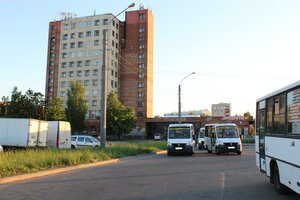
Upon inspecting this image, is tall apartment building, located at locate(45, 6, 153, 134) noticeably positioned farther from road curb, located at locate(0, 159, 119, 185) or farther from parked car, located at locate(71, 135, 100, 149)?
road curb, located at locate(0, 159, 119, 185)

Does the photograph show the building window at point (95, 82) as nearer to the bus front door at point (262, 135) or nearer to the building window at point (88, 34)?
the building window at point (88, 34)

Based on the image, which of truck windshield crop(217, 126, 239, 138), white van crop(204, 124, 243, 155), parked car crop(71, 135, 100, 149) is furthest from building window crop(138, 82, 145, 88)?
truck windshield crop(217, 126, 239, 138)

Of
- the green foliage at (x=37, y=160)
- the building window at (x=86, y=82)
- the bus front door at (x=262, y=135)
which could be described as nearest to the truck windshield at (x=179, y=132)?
the green foliage at (x=37, y=160)

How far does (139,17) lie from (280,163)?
102 m

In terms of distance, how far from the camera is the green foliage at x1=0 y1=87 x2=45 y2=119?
64250 mm

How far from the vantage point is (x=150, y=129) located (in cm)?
10319

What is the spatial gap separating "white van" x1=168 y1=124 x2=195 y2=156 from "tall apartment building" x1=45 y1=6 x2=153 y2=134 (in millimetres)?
74010

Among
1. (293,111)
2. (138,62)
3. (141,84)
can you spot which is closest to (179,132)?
(293,111)

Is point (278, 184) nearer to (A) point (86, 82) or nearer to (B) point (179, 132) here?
(B) point (179, 132)

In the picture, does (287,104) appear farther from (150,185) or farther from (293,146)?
(150,185)

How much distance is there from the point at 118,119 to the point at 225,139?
184 feet

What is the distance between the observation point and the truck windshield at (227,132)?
2886 cm

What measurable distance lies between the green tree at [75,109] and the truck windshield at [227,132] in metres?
63.3

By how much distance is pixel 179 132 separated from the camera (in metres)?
29.4
